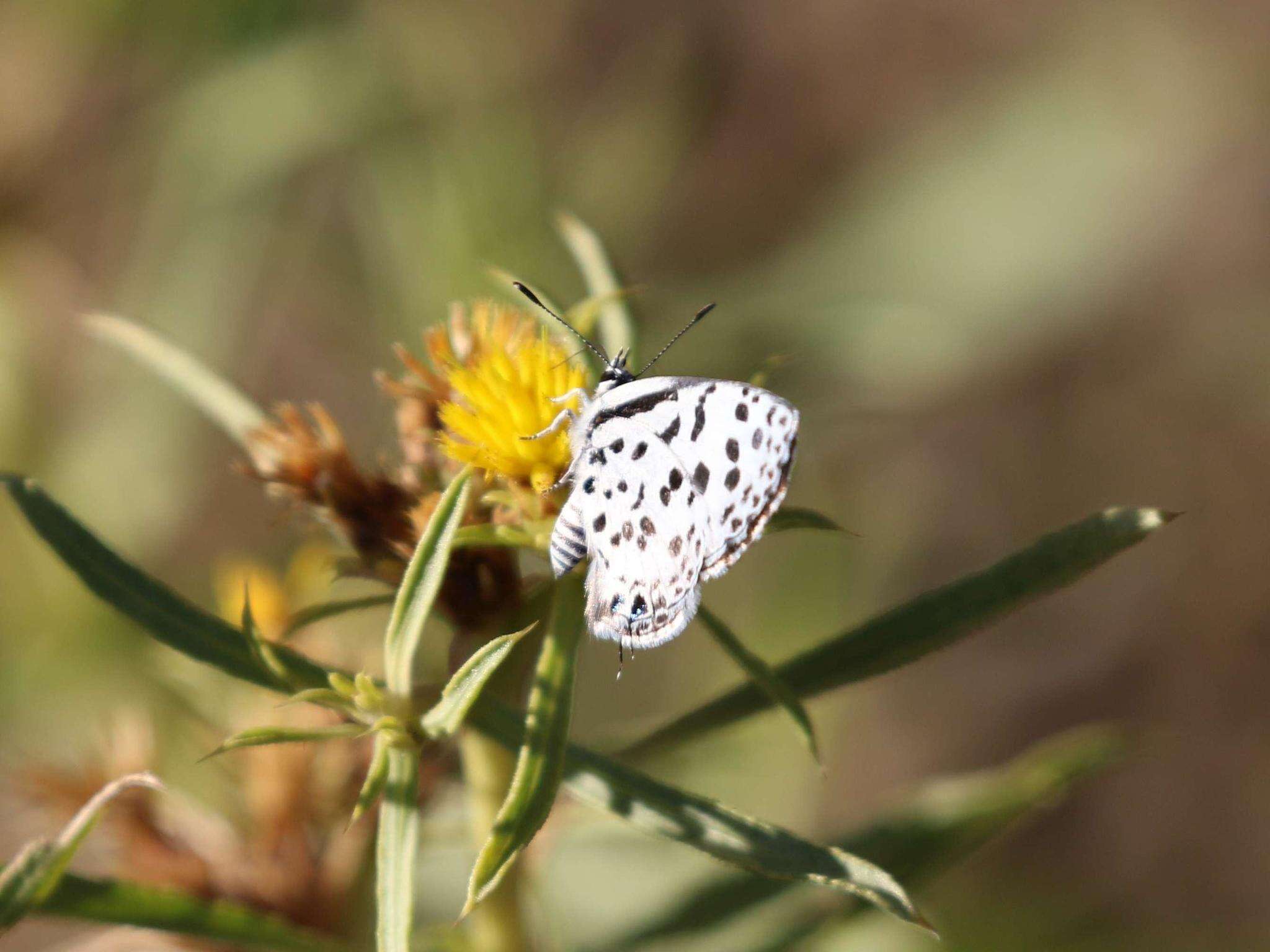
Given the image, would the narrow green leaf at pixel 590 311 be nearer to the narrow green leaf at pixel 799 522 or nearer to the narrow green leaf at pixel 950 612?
the narrow green leaf at pixel 799 522

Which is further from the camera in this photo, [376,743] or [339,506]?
[339,506]

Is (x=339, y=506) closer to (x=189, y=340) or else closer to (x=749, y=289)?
(x=189, y=340)

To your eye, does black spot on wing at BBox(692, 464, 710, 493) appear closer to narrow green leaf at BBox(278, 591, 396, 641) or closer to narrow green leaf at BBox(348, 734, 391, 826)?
narrow green leaf at BBox(278, 591, 396, 641)

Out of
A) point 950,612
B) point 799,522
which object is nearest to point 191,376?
point 799,522

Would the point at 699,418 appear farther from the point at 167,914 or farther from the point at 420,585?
the point at 167,914

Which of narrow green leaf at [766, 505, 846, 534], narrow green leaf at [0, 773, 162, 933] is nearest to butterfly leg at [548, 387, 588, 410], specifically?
narrow green leaf at [766, 505, 846, 534]

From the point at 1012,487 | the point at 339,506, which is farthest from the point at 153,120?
the point at 1012,487
